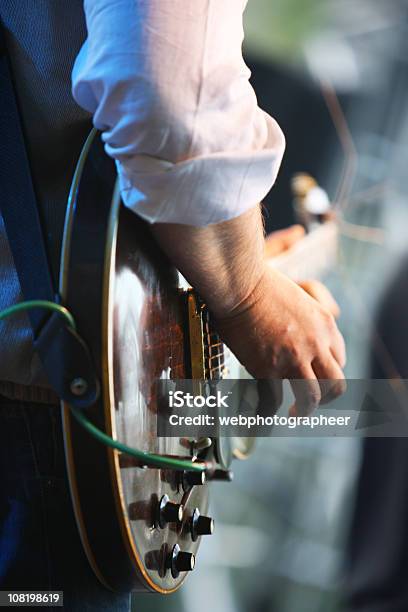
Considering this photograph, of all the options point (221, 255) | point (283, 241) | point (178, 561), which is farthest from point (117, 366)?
point (283, 241)

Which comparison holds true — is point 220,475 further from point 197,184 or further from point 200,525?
point 197,184

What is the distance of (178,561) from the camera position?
2.12 ft

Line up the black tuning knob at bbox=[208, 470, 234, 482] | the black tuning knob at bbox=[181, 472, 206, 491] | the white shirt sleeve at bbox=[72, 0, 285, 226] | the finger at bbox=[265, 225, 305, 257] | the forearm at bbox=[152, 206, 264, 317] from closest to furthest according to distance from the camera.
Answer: the white shirt sleeve at bbox=[72, 0, 285, 226], the forearm at bbox=[152, 206, 264, 317], the black tuning knob at bbox=[181, 472, 206, 491], the black tuning knob at bbox=[208, 470, 234, 482], the finger at bbox=[265, 225, 305, 257]

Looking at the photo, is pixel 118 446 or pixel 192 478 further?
pixel 192 478

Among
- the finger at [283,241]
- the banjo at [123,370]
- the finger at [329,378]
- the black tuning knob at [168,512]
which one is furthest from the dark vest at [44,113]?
the finger at [283,241]

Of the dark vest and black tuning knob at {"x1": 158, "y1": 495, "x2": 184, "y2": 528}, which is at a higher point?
the dark vest

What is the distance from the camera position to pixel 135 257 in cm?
57

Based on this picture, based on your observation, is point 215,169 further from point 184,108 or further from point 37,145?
point 37,145

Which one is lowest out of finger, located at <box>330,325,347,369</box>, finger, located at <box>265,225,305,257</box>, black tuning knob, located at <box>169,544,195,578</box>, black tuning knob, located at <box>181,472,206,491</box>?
finger, located at <box>265,225,305,257</box>

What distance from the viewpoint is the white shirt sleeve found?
0.44m

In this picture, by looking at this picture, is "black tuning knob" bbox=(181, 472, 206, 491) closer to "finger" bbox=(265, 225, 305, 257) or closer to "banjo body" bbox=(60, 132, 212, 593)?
"banjo body" bbox=(60, 132, 212, 593)

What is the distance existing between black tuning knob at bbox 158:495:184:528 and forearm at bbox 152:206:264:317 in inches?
7.2

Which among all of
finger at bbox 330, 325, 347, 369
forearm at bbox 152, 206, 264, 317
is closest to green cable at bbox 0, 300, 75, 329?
forearm at bbox 152, 206, 264, 317

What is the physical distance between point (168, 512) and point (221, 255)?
0.79ft
